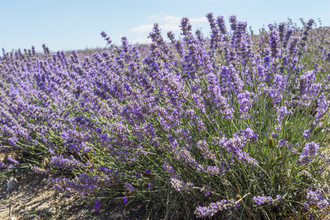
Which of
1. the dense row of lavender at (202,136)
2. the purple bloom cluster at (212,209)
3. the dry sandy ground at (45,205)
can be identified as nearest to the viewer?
the purple bloom cluster at (212,209)

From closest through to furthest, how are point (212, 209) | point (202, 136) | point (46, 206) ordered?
1. point (212, 209)
2. point (202, 136)
3. point (46, 206)

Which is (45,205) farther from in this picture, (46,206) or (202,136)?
(202,136)

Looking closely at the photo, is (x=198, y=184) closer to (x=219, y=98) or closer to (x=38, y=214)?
(x=219, y=98)

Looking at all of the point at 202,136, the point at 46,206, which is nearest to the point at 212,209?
the point at 202,136

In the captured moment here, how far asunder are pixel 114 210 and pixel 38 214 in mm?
1104

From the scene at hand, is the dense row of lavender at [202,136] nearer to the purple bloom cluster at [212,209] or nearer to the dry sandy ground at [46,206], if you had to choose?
the purple bloom cluster at [212,209]

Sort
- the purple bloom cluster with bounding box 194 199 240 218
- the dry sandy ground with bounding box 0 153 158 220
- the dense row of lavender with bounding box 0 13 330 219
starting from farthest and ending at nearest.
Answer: the dry sandy ground with bounding box 0 153 158 220 → the dense row of lavender with bounding box 0 13 330 219 → the purple bloom cluster with bounding box 194 199 240 218

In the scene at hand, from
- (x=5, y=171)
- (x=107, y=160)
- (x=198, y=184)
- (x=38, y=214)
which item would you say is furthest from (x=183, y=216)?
(x=5, y=171)

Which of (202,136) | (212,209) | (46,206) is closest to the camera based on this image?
(212,209)

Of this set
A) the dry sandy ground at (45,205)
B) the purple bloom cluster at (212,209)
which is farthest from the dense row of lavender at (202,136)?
the dry sandy ground at (45,205)

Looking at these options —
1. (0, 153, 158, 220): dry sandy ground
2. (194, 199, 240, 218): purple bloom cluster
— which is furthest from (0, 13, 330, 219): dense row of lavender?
(0, 153, 158, 220): dry sandy ground

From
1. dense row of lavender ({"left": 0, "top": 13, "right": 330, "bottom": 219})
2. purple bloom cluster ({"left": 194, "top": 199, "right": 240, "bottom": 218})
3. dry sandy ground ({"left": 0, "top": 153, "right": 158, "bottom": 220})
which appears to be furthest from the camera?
dry sandy ground ({"left": 0, "top": 153, "right": 158, "bottom": 220})

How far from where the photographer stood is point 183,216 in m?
2.42

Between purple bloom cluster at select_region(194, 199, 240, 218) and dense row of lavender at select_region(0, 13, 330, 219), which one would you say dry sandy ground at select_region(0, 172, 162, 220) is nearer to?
dense row of lavender at select_region(0, 13, 330, 219)
